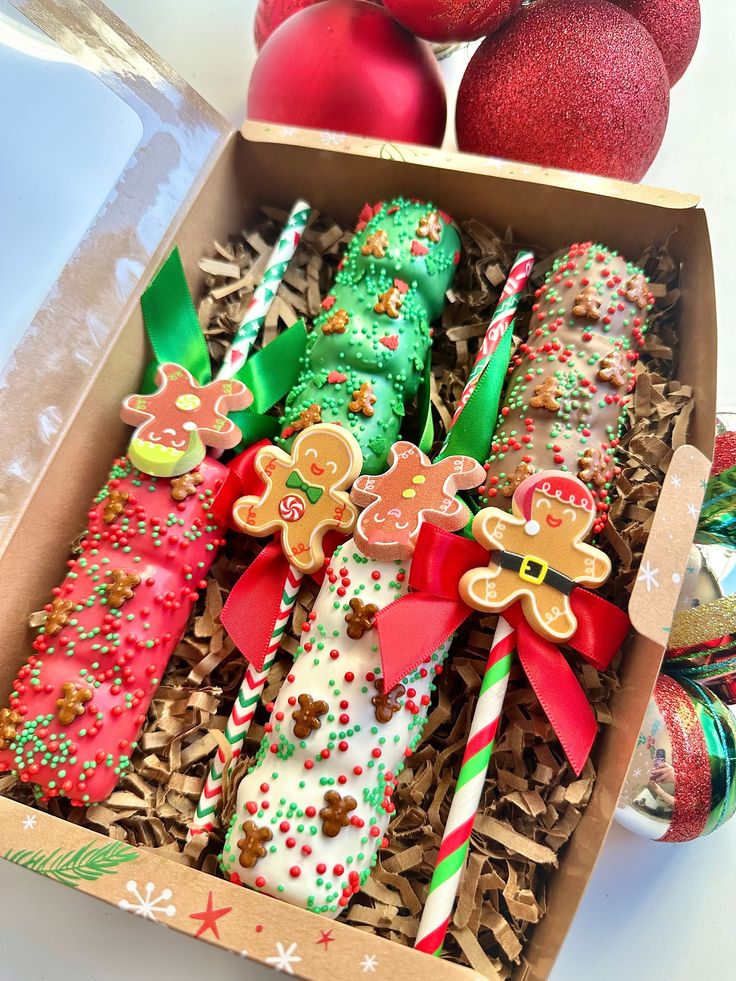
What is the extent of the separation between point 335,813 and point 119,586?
1.57 feet

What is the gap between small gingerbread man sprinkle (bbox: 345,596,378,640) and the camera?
1.11 m

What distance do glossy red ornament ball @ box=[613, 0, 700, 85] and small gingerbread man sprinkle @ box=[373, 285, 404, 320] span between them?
2.30ft

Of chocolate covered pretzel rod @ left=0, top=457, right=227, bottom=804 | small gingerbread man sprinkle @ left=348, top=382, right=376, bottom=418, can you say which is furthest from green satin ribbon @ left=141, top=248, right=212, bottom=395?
small gingerbread man sprinkle @ left=348, top=382, right=376, bottom=418

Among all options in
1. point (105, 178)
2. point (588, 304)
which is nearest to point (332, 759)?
point (588, 304)

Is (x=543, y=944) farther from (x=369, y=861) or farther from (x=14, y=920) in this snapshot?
(x=14, y=920)

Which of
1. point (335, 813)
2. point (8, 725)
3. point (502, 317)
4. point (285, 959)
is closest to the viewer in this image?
point (285, 959)

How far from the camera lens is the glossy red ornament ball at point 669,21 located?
4.59ft

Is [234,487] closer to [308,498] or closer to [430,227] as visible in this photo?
[308,498]

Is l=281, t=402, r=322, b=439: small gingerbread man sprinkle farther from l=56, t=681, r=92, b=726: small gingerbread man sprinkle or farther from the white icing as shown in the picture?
l=56, t=681, r=92, b=726: small gingerbread man sprinkle

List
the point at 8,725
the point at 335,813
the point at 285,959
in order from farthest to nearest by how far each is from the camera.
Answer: the point at 8,725 → the point at 335,813 → the point at 285,959

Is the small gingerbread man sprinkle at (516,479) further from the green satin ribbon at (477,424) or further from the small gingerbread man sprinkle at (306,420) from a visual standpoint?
the small gingerbread man sprinkle at (306,420)

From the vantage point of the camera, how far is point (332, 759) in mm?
1075

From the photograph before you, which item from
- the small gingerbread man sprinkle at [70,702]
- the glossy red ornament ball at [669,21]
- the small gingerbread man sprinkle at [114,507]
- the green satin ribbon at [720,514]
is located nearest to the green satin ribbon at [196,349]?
the small gingerbread man sprinkle at [114,507]

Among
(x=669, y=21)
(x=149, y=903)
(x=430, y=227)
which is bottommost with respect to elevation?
(x=149, y=903)
